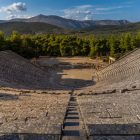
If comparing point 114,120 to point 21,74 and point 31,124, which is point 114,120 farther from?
point 21,74

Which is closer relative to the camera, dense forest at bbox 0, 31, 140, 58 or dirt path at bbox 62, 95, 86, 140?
dirt path at bbox 62, 95, 86, 140

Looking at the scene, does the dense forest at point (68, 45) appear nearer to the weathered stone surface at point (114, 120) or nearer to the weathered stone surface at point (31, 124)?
the weathered stone surface at point (114, 120)

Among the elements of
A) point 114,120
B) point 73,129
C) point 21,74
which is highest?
point 73,129

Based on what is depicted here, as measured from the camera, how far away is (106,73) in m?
36.7

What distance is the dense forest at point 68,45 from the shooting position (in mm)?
51906

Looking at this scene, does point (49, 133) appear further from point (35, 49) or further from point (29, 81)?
point (35, 49)

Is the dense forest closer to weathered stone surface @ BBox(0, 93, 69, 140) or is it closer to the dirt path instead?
weathered stone surface @ BBox(0, 93, 69, 140)

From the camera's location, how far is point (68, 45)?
57.2 meters

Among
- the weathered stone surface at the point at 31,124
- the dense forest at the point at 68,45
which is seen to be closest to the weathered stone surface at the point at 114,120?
the weathered stone surface at the point at 31,124

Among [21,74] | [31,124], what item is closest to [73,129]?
[31,124]

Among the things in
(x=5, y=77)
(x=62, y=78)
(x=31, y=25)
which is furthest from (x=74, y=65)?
(x=31, y=25)

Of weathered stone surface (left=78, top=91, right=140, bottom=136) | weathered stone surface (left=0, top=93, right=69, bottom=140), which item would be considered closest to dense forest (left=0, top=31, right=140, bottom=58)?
A: weathered stone surface (left=78, top=91, right=140, bottom=136)

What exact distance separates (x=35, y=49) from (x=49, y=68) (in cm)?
1299

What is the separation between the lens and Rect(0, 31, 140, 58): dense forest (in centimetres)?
5191
